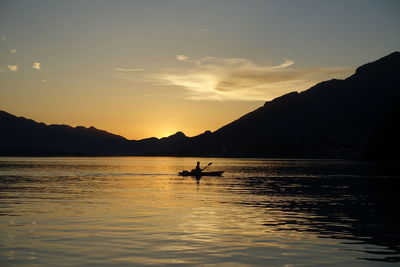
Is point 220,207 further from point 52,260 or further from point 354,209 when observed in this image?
point 52,260

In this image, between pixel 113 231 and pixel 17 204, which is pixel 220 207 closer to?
pixel 113 231

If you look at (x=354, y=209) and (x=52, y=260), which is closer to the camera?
(x=52, y=260)

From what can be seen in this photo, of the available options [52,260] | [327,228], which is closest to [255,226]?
[327,228]

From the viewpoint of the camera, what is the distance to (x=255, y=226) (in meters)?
31.6

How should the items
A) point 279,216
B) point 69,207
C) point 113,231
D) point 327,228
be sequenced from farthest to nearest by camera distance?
point 69,207, point 279,216, point 327,228, point 113,231

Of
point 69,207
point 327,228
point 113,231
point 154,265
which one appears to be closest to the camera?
point 154,265

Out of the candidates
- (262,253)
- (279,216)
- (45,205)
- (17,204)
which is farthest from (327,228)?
(17,204)

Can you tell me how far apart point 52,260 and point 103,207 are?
21.2m

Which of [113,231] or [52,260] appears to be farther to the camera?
[113,231]

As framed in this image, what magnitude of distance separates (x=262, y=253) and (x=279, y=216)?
48.1 ft

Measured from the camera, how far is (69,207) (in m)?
41.9

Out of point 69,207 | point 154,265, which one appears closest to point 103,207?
point 69,207

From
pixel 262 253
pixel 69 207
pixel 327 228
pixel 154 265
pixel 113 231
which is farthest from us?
pixel 69 207

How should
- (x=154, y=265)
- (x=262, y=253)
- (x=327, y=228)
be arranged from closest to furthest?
1. (x=154, y=265)
2. (x=262, y=253)
3. (x=327, y=228)
